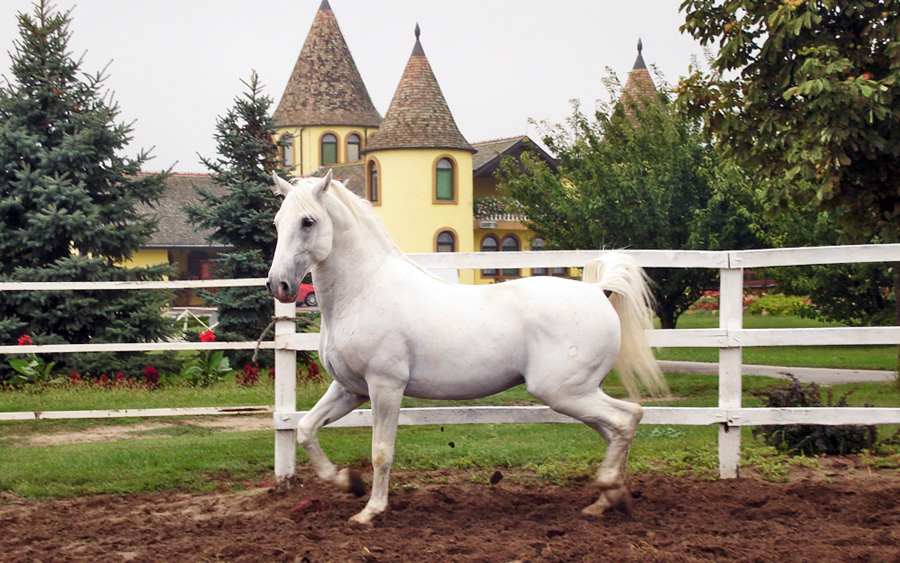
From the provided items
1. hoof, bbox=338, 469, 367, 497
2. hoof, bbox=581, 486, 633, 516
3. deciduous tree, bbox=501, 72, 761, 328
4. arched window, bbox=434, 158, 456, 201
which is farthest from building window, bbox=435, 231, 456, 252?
hoof, bbox=581, 486, 633, 516

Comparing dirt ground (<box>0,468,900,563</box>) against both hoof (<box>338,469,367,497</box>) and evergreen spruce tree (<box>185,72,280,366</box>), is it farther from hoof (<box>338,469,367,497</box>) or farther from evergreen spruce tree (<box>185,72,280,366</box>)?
evergreen spruce tree (<box>185,72,280,366</box>)

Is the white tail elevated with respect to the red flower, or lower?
elevated

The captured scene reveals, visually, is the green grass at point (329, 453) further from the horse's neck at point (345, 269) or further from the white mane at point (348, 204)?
the white mane at point (348, 204)

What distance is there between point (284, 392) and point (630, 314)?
7.61ft

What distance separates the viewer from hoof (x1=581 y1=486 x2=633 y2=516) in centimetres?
476

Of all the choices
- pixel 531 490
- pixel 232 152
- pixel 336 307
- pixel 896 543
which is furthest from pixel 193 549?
pixel 232 152

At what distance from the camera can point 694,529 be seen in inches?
177

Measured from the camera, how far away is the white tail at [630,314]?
17.0 ft

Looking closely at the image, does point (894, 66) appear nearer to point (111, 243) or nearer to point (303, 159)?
point (111, 243)

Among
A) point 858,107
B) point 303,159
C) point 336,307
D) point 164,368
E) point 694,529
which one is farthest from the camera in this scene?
point 303,159

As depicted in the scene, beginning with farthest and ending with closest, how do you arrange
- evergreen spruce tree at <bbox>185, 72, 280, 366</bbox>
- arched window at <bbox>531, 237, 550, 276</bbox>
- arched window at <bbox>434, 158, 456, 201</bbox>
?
arched window at <bbox>434, 158, 456, 201</bbox>, arched window at <bbox>531, 237, 550, 276</bbox>, evergreen spruce tree at <bbox>185, 72, 280, 366</bbox>

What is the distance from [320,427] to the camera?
500 cm

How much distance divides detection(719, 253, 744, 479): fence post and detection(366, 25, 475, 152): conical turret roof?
27.9 metres

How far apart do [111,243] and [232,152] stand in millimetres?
2412
